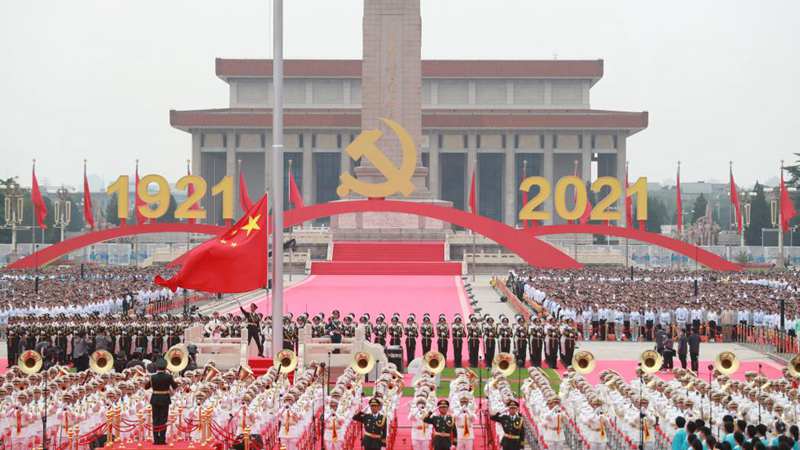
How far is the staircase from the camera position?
64.6 metres

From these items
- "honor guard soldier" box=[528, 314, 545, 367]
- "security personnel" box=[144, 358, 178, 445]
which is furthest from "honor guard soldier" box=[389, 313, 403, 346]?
"security personnel" box=[144, 358, 178, 445]

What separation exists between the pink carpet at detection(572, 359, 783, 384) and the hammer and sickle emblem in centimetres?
3811

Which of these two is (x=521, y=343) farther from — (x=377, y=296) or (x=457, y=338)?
(x=377, y=296)

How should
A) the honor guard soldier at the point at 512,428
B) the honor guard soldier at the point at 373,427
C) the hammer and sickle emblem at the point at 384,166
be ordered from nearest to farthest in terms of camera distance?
the honor guard soldier at the point at 512,428
the honor guard soldier at the point at 373,427
the hammer and sickle emblem at the point at 384,166

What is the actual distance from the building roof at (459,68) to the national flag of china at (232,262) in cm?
9413

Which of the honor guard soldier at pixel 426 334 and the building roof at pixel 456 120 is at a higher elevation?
the building roof at pixel 456 120

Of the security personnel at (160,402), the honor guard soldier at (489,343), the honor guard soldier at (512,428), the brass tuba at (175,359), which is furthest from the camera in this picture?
the honor guard soldier at (489,343)

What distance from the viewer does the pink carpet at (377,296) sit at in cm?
4194

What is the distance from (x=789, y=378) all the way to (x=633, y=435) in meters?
4.76

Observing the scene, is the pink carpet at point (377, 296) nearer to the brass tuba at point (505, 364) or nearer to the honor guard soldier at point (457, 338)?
the honor guard soldier at point (457, 338)

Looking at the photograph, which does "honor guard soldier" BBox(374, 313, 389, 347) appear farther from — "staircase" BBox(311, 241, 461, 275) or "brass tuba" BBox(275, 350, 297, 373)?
"staircase" BBox(311, 241, 461, 275)

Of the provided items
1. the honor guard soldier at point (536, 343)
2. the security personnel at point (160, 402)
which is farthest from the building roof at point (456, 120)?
the security personnel at point (160, 402)

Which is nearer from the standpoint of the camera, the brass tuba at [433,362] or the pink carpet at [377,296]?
the brass tuba at [433,362]

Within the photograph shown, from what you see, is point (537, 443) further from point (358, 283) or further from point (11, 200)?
point (11, 200)
